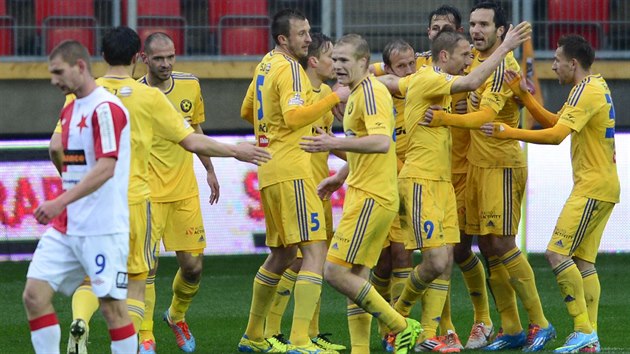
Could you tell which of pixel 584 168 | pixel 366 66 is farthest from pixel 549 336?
pixel 366 66

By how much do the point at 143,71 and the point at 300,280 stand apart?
7779mm

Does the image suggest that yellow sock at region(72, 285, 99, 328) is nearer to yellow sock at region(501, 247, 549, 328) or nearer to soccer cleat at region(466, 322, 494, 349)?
soccer cleat at region(466, 322, 494, 349)

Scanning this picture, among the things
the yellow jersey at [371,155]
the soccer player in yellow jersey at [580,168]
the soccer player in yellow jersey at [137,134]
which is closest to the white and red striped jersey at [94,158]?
the soccer player in yellow jersey at [137,134]

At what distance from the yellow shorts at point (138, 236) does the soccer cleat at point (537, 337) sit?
3.05 metres

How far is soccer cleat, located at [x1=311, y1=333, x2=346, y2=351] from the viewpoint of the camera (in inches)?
355

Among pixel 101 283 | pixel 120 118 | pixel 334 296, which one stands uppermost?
pixel 120 118

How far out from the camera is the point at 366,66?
7.98 meters

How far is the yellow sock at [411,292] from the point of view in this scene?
8.75m

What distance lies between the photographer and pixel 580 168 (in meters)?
8.95

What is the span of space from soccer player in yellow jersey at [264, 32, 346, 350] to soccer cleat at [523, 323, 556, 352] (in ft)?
4.58

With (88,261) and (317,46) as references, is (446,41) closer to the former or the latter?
(317,46)

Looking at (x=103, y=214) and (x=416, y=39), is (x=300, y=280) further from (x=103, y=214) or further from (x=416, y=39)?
(x=416, y=39)

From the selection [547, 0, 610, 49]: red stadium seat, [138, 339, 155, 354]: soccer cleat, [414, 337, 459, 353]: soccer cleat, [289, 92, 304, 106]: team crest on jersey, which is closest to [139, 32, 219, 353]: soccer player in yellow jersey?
[138, 339, 155, 354]: soccer cleat

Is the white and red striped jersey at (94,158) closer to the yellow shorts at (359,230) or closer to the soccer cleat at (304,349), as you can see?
the yellow shorts at (359,230)
